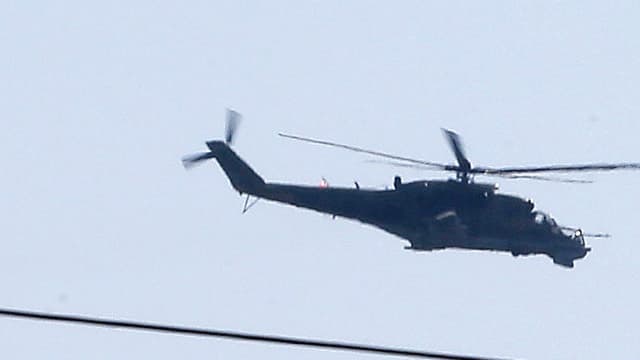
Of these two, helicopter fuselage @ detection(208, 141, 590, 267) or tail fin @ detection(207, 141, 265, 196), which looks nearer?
helicopter fuselage @ detection(208, 141, 590, 267)

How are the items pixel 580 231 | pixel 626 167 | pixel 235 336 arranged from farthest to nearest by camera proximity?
pixel 580 231
pixel 626 167
pixel 235 336

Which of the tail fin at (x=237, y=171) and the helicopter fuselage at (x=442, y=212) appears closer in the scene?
the helicopter fuselage at (x=442, y=212)

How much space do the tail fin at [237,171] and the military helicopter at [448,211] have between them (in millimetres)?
41

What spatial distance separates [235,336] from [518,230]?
155ft

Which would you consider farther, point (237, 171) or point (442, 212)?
point (237, 171)

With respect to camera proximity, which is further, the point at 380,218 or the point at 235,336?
the point at 380,218

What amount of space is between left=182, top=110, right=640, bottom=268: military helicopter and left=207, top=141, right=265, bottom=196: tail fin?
0.04 m

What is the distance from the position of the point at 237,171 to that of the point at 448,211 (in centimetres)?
628

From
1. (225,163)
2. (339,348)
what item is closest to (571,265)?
(225,163)

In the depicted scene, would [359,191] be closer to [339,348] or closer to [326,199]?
[326,199]

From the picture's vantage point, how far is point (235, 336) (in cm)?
1155

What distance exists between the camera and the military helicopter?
57.7 meters

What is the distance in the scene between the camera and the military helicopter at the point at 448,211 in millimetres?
57719

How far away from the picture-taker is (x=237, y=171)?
61.2 meters
